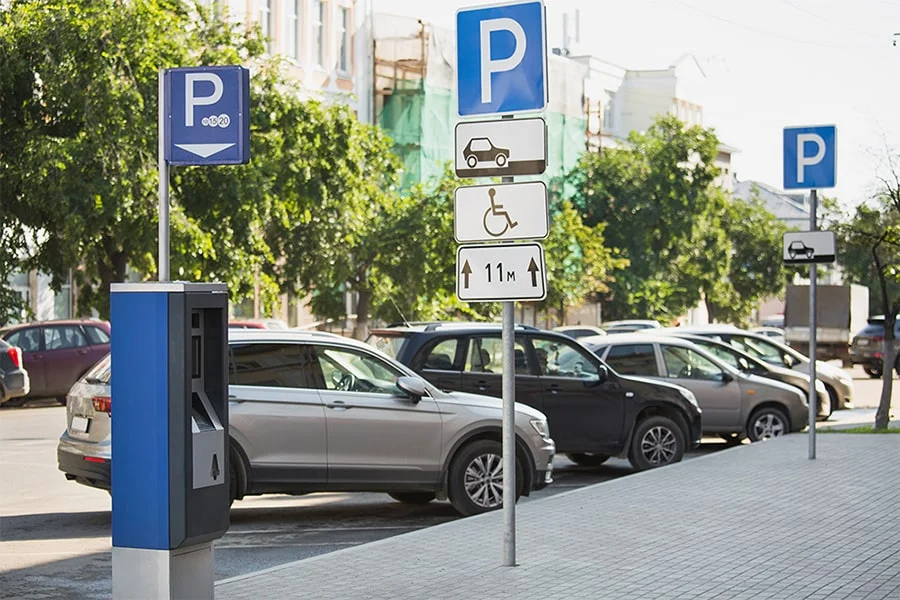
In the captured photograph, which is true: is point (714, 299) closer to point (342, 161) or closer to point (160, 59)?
point (342, 161)

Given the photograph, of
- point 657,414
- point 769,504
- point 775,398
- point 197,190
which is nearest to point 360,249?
point 197,190

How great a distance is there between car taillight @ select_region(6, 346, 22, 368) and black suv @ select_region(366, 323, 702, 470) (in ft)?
36.7

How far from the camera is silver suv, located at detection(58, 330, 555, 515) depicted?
11.6 metres

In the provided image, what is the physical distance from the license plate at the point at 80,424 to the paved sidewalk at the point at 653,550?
2695mm

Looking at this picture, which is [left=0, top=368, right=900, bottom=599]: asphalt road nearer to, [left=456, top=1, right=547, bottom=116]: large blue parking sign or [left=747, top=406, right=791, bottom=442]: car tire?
[left=747, top=406, right=791, bottom=442]: car tire

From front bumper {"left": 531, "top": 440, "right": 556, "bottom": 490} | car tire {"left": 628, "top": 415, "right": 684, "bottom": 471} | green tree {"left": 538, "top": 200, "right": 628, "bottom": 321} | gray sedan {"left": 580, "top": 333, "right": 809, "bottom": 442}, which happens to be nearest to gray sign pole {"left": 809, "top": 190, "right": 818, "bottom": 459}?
car tire {"left": 628, "top": 415, "right": 684, "bottom": 471}

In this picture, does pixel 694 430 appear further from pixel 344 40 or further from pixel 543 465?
pixel 344 40

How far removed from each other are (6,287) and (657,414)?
1788cm

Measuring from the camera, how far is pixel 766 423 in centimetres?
1972

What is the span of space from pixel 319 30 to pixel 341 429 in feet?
127

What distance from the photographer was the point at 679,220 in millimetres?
62844

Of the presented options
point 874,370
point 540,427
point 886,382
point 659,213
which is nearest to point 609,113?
point 659,213

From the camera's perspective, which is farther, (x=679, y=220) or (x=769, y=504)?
(x=679, y=220)

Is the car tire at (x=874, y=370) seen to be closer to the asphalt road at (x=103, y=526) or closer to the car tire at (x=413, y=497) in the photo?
the asphalt road at (x=103, y=526)
